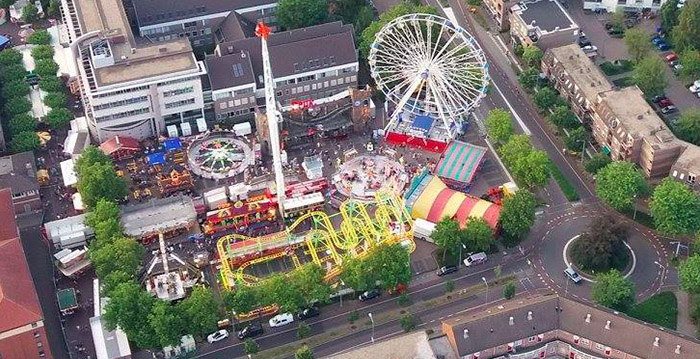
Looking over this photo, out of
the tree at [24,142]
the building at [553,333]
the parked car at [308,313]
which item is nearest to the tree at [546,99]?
the building at [553,333]

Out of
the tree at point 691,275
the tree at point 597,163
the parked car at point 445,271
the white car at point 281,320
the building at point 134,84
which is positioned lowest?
the white car at point 281,320

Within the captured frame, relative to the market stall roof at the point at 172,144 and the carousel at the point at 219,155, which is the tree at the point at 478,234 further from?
the market stall roof at the point at 172,144

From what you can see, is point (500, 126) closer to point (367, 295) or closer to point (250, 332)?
point (367, 295)

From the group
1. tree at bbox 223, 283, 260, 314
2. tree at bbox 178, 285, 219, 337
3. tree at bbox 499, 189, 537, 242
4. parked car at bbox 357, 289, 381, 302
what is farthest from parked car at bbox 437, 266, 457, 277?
tree at bbox 178, 285, 219, 337

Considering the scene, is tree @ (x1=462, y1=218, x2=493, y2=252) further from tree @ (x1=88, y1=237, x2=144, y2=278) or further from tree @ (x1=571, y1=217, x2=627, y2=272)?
tree @ (x1=88, y1=237, x2=144, y2=278)

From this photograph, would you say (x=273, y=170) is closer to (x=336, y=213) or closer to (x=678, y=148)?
(x=336, y=213)

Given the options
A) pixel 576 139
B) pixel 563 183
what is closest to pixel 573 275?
pixel 563 183

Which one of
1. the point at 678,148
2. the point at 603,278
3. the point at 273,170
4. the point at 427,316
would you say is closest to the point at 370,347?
the point at 427,316
